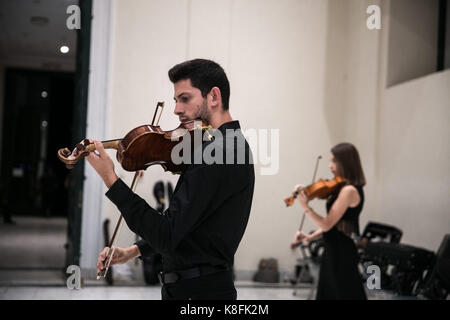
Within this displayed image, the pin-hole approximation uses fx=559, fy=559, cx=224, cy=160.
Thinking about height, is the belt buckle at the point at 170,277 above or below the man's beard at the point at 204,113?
below

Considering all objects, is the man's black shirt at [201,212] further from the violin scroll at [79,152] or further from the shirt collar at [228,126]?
the violin scroll at [79,152]

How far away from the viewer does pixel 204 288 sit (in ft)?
6.17

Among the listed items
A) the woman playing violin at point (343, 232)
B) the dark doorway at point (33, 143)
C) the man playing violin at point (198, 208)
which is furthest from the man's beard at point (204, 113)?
the dark doorway at point (33, 143)

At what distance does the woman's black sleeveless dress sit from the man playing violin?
87.0 inches

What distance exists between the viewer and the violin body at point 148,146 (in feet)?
6.35

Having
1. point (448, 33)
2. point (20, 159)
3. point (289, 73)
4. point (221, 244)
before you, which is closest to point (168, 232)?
point (221, 244)

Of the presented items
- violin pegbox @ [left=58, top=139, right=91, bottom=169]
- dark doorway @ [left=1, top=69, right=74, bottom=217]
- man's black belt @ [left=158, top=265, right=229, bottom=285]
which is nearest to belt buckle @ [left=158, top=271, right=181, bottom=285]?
man's black belt @ [left=158, top=265, right=229, bottom=285]

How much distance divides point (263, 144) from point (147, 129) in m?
4.51

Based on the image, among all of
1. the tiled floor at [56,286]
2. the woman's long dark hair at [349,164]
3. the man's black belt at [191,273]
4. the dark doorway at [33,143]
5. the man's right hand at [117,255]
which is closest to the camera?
the man's black belt at [191,273]

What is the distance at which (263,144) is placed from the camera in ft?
21.1

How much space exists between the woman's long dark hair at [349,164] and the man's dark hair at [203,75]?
2313mm

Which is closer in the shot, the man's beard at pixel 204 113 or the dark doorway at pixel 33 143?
the man's beard at pixel 204 113

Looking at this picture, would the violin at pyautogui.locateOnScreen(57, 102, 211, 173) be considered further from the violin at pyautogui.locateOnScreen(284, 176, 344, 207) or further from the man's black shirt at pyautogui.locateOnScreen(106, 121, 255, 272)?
the violin at pyautogui.locateOnScreen(284, 176, 344, 207)

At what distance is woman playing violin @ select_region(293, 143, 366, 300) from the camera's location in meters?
4.01
